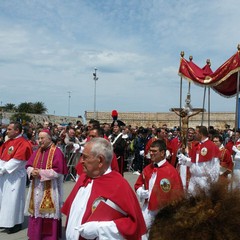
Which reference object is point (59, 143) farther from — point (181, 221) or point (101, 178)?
point (181, 221)

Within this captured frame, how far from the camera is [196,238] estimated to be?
4.31ft

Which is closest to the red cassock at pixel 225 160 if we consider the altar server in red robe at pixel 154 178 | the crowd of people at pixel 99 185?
the crowd of people at pixel 99 185

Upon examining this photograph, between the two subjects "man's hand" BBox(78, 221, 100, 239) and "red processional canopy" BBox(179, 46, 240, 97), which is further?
"red processional canopy" BBox(179, 46, 240, 97)

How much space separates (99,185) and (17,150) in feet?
12.1

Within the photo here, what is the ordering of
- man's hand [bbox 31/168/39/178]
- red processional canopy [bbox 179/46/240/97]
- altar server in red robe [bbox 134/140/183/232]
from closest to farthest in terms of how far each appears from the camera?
1. altar server in red robe [bbox 134/140/183/232]
2. man's hand [bbox 31/168/39/178]
3. red processional canopy [bbox 179/46/240/97]

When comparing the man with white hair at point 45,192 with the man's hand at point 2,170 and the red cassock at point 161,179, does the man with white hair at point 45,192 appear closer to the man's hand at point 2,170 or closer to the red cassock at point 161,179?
the man's hand at point 2,170

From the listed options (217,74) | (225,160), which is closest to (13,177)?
(225,160)

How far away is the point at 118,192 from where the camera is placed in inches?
113

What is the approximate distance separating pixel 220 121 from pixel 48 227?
3496 cm

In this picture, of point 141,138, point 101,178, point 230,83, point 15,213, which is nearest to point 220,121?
point 141,138

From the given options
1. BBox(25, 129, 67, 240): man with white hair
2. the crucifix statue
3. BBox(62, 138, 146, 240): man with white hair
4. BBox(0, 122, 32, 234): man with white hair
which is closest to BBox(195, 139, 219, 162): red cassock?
the crucifix statue

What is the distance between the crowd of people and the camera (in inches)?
66.4

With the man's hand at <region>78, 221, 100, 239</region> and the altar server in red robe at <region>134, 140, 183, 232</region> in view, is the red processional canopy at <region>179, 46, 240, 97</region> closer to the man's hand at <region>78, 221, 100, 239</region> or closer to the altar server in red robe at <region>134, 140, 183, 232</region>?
the altar server in red robe at <region>134, 140, 183, 232</region>

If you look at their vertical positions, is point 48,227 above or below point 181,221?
below
